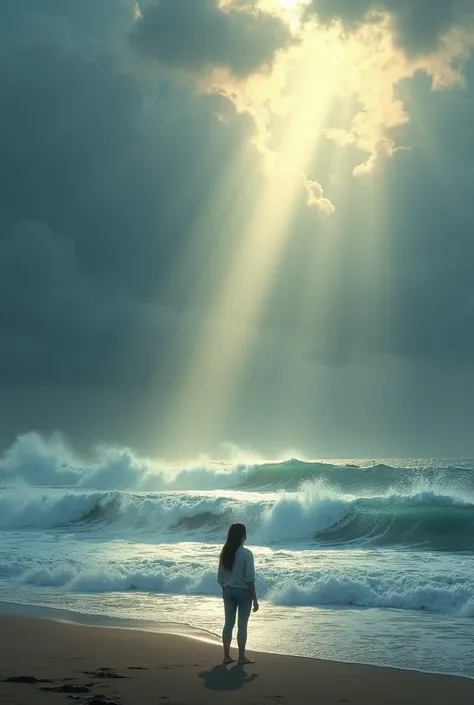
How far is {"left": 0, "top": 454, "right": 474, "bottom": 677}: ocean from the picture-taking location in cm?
1200

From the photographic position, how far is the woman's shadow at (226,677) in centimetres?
876

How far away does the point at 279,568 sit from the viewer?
18.0 metres

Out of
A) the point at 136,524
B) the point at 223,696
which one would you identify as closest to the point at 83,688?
the point at 223,696

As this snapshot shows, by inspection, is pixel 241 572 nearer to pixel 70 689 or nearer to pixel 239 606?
pixel 239 606

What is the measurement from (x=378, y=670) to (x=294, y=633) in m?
2.47

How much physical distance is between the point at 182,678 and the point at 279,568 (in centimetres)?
907

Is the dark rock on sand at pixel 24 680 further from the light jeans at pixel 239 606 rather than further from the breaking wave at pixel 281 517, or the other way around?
the breaking wave at pixel 281 517

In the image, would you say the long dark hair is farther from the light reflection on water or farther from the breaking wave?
the breaking wave

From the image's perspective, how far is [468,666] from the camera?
989 centimetres

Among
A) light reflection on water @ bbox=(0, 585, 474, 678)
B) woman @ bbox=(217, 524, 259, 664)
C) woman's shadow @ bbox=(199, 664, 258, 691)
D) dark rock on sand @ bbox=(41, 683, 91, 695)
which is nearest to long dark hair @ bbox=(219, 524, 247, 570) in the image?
woman @ bbox=(217, 524, 259, 664)

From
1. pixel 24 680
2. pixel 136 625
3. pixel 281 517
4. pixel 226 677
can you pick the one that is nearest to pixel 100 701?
pixel 24 680

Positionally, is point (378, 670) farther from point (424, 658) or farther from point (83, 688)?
point (83, 688)

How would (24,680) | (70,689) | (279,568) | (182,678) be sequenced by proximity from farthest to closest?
1. (279,568)
2. (182,678)
3. (24,680)
4. (70,689)

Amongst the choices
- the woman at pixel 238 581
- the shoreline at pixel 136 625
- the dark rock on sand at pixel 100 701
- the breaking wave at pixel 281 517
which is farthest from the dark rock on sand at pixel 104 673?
the breaking wave at pixel 281 517
